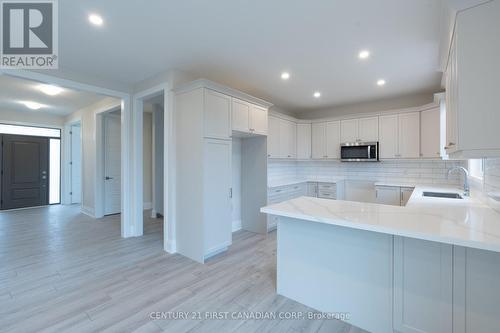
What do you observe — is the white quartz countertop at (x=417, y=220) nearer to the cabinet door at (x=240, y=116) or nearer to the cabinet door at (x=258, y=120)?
the cabinet door at (x=240, y=116)

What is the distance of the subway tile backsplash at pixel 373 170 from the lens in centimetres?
445

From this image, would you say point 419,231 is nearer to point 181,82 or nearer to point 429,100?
point 181,82

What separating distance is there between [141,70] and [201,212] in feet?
7.64

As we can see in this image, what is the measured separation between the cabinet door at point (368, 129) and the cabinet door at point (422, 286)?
144 inches

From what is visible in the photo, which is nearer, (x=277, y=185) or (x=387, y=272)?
(x=387, y=272)

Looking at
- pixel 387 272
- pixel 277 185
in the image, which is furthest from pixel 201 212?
pixel 387 272

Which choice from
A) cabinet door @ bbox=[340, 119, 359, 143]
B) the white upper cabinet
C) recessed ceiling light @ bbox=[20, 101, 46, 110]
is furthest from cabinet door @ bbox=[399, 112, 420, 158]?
recessed ceiling light @ bbox=[20, 101, 46, 110]

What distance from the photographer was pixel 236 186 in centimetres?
454

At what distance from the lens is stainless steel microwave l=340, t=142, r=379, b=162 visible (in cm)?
478

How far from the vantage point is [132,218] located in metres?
4.16

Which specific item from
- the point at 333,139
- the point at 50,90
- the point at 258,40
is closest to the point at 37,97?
the point at 50,90

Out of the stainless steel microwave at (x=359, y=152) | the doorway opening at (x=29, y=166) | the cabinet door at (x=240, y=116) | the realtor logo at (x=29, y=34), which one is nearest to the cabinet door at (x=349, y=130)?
the stainless steel microwave at (x=359, y=152)

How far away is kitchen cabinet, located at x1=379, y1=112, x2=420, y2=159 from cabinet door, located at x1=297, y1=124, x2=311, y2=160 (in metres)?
1.54

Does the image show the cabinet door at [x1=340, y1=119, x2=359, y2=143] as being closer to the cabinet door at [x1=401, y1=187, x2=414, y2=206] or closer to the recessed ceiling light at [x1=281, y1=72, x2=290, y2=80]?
the cabinet door at [x1=401, y1=187, x2=414, y2=206]
